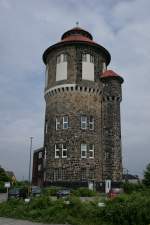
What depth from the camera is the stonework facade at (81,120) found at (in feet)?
145

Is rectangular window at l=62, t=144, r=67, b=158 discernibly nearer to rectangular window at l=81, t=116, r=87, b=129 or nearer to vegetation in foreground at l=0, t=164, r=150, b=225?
rectangular window at l=81, t=116, r=87, b=129

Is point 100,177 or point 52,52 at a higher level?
point 52,52

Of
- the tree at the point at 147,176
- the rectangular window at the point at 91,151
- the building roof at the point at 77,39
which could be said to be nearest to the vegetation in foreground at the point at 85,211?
the tree at the point at 147,176

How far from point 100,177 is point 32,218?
24666 millimetres

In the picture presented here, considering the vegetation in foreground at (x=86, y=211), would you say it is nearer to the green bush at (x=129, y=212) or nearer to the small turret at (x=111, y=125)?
the green bush at (x=129, y=212)

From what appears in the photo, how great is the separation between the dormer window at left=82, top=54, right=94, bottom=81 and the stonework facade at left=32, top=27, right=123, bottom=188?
0.47ft

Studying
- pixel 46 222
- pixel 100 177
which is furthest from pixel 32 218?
pixel 100 177

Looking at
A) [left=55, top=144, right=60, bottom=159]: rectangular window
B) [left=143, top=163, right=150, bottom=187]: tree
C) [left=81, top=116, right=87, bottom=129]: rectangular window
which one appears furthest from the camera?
[left=81, top=116, right=87, bottom=129]: rectangular window

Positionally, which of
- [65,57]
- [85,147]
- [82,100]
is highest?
[65,57]

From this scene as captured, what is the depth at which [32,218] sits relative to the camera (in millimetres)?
21297

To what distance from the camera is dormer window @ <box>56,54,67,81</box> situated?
155 ft

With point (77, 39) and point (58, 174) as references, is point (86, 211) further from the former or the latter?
point (77, 39)

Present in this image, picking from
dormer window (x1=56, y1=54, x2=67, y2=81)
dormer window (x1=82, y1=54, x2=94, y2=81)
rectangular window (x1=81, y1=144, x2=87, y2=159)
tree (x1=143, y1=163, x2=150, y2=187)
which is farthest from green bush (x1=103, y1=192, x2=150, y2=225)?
dormer window (x1=56, y1=54, x2=67, y2=81)

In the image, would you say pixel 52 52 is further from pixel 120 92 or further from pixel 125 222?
pixel 125 222
